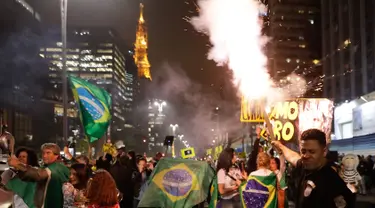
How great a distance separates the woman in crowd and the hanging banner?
30.5 ft

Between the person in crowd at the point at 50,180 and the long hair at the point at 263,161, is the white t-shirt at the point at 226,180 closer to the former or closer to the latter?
the long hair at the point at 263,161

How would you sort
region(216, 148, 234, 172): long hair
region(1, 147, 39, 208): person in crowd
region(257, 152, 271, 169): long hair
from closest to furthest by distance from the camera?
region(1, 147, 39, 208): person in crowd
region(257, 152, 271, 169): long hair
region(216, 148, 234, 172): long hair

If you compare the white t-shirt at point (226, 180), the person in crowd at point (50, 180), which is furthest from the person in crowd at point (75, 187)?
the white t-shirt at point (226, 180)

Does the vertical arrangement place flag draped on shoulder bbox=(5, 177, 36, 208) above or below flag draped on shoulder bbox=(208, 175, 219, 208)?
above

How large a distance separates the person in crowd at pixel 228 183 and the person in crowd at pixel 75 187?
2444mm

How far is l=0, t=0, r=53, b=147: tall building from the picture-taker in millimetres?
73625

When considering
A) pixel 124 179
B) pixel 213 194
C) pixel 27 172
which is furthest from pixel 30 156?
pixel 124 179

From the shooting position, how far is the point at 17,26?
81062mm

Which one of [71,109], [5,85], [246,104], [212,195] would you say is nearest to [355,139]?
[246,104]

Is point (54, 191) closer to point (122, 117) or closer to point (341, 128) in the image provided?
point (341, 128)

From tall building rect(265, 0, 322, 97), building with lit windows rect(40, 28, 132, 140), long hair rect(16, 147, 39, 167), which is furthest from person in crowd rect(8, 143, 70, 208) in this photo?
building with lit windows rect(40, 28, 132, 140)

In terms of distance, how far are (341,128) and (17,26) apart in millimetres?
59315

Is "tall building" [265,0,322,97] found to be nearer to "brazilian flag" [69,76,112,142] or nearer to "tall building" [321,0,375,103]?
"tall building" [321,0,375,103]

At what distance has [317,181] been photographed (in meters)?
4.18
